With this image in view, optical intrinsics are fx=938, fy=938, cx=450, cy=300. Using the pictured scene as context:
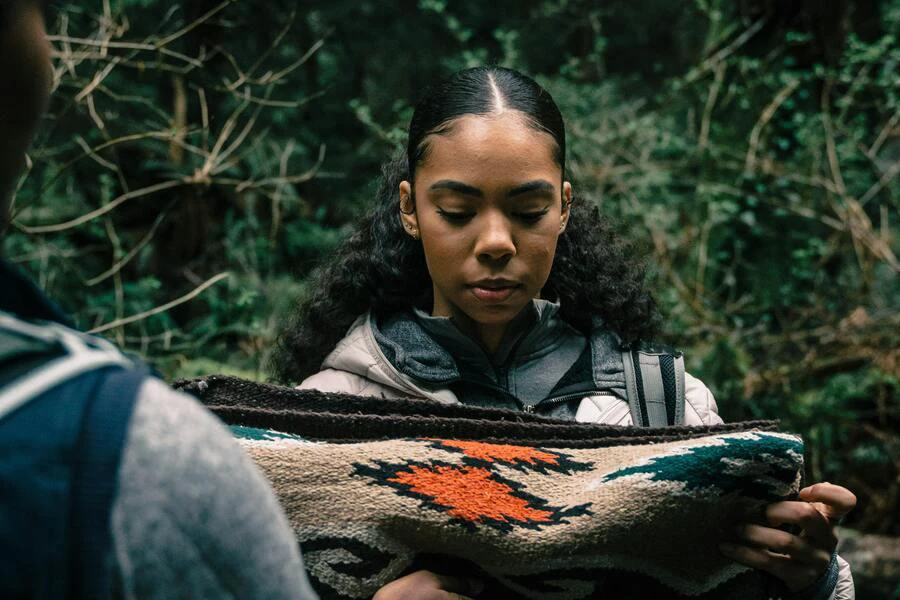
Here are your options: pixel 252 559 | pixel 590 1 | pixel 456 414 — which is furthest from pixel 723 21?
pixel 252 559

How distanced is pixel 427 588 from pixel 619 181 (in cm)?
467

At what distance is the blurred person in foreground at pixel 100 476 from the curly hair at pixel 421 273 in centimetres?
144

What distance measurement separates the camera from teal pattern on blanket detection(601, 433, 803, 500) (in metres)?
1.54

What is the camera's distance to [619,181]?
5895 mm

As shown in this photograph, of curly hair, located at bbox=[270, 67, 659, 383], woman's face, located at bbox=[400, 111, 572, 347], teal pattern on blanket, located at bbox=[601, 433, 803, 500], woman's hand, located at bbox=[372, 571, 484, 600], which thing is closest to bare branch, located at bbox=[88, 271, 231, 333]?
curly hair, located at bbox=[270, 67, 659, 383]

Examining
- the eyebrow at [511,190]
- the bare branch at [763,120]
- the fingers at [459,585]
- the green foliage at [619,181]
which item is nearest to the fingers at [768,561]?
the fingers at [459,585]

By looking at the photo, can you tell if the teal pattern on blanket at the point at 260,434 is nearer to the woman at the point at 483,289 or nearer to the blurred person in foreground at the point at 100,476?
the woman at the point at 483,289

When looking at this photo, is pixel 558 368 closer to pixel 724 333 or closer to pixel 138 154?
pixel 724 333

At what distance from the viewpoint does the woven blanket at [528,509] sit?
5.05 feet

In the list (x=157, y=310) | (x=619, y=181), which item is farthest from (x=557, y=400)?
(x=619, y=181)

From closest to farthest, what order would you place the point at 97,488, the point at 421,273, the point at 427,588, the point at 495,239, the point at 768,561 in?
1. the point at 97,488
2. the point at 427,588
3. the point at 768,561
4. the point at 495,239
5. the point at 421,273

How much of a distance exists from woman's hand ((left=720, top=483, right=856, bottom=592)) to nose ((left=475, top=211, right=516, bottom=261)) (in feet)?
2.43

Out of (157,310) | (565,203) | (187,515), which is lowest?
(157,310)

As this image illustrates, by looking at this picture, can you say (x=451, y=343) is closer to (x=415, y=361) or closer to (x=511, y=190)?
(x=415, y=361)
